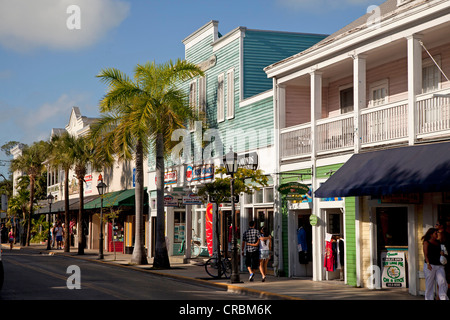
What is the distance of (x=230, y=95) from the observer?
2530cm

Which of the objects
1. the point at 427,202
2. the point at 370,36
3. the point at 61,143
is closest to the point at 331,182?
the point at 427,202

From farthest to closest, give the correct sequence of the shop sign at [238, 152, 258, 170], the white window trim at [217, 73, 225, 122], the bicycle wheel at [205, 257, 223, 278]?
the white window trim at [217, 73, 225, 122] < the shop sign at [238, 152, 258, 170] < the bicycle wheel at [205, 257, 223, 278]

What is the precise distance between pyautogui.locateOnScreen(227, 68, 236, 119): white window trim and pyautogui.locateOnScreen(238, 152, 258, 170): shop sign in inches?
78.4

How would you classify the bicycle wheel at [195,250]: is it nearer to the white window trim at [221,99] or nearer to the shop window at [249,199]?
the shop window at [249,199]

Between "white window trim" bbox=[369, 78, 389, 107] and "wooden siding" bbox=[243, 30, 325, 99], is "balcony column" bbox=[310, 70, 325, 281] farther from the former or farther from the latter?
"wooden siding" bbox=[243, 30, 325, 99]

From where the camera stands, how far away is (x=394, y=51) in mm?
17547

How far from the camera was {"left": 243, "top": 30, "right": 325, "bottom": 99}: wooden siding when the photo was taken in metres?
25.0

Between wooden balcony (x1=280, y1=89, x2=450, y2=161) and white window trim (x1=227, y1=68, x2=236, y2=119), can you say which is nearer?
wooden balcony (x1=280, y1=89, x2=450, y2=161)

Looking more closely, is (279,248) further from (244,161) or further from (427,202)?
(427,202)

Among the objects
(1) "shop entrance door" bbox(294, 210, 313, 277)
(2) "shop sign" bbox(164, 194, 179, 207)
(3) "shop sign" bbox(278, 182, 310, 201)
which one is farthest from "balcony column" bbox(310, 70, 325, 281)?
(2) "shop sign" bbox(164, 194, 179, 207)

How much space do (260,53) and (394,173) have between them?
39.2 feet

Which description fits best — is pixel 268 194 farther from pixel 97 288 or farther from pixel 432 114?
pixel 432 114

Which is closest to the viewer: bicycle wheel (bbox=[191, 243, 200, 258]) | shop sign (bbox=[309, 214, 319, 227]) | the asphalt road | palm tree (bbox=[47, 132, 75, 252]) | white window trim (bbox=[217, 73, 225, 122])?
the asphalt road
